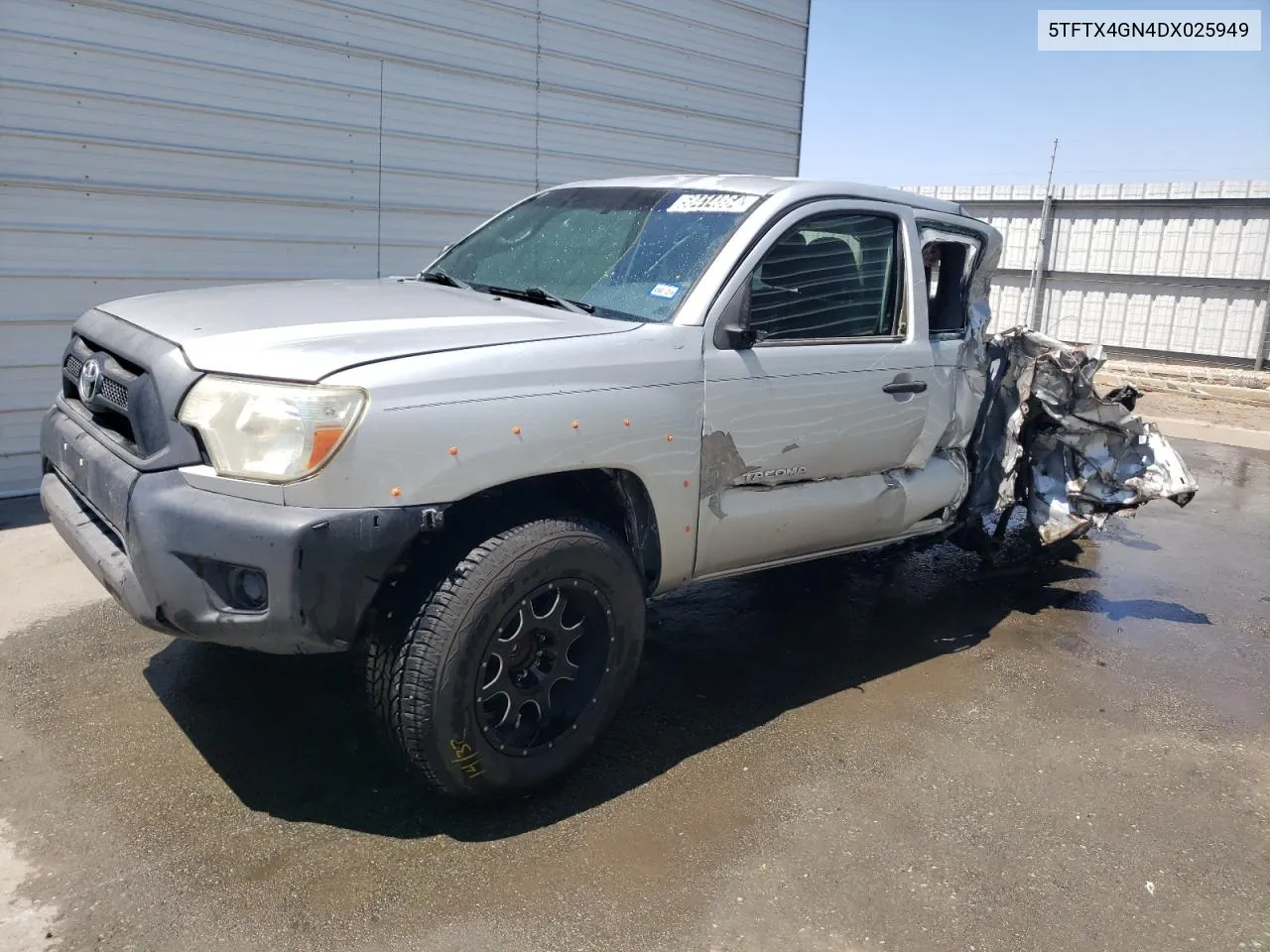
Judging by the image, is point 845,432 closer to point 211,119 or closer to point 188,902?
point 188,902

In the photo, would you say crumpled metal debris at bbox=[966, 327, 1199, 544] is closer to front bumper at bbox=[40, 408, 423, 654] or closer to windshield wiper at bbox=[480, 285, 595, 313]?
windshield wiper at bbox=[480, 285, 595, 313]

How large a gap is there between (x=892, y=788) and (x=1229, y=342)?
45.8 feet

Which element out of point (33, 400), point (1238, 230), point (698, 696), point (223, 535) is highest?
point (1238, 230)

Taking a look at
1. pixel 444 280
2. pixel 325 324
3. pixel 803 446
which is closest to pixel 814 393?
pixel 803 446

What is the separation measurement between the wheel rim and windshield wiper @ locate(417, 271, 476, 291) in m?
1.54

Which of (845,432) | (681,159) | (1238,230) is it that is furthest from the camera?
(1238,230)

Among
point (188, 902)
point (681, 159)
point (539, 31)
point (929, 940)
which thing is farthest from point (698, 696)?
point (681, 159)

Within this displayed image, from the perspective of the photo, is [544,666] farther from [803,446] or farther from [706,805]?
[803,446]

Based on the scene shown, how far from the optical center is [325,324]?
3023 mm

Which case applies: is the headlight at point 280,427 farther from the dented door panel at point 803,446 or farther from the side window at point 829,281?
the side window at point 829,281

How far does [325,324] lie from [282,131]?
15.4 feet

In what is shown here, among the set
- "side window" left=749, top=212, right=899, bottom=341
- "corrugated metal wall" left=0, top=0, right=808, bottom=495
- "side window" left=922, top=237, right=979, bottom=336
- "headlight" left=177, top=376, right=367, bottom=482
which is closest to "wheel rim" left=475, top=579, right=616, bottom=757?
"headlight" left=177, top=376, right=367, bottom=482

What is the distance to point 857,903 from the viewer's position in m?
2.77

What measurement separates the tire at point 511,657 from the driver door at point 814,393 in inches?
20.8
